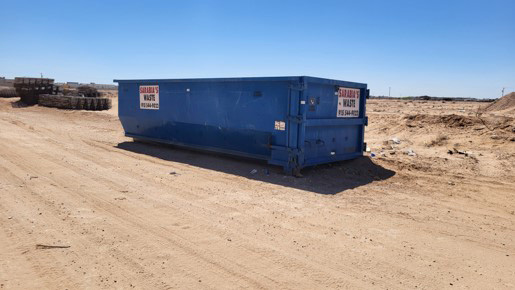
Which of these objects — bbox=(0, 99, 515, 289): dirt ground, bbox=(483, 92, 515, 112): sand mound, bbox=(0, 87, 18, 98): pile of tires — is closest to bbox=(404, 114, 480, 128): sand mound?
bbox=(0, 99, 515, 289): dirt ground

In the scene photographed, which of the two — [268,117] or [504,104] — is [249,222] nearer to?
[268,117]

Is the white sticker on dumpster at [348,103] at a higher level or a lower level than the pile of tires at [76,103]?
higher

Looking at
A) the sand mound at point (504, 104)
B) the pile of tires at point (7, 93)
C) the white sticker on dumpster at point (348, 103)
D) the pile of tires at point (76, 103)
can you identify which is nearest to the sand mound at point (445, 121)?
the white sticker on dumpster at point (348, 103)

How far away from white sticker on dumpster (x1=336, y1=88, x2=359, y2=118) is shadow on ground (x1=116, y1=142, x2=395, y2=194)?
1.08 metres

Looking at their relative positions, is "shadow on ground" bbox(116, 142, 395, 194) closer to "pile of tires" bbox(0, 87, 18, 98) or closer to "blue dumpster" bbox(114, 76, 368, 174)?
"blue dumpster" bbox(114, 76, 368, 174)

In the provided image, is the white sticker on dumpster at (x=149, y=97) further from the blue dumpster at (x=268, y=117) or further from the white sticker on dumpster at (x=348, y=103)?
the white sticker on dumpster at (x=348, y=103)

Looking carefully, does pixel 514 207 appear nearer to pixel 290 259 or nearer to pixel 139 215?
pixel 290 259

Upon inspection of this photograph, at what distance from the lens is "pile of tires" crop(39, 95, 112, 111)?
2217cm

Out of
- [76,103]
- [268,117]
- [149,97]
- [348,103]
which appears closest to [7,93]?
[76,103]

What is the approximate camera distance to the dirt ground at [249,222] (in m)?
3.47

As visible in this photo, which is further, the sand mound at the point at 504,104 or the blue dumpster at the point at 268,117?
the sand mound at the point at 504,104

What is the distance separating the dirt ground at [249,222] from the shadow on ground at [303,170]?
4cm

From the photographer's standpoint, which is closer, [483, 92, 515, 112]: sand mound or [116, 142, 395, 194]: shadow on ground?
[116, 142, 395, 194]: shadow on ground

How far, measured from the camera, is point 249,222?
16.0ft
